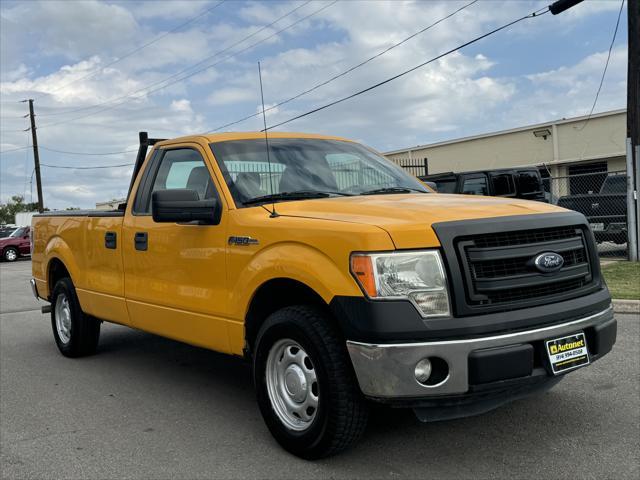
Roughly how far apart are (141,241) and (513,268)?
2940 mm

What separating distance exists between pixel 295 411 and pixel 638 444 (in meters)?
1.95

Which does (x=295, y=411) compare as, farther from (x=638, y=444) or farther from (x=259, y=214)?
(x=638, y=444)

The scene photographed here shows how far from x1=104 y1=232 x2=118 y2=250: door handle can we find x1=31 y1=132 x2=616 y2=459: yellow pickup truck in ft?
1.69

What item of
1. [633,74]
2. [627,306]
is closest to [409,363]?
[627,306]

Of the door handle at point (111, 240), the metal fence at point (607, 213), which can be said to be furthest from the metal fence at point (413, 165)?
the door handle at point (111, 240)

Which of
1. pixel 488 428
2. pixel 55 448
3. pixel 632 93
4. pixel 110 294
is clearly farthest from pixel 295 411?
pixel 632 93

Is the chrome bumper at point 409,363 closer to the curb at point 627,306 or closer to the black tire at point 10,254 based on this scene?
the curb at point 627,306

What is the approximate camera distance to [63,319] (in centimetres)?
685

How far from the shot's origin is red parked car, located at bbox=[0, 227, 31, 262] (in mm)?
29781

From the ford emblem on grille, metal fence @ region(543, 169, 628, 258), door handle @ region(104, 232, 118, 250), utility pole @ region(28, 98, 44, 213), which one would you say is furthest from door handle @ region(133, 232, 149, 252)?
utility pole @ region(28, 98, 44, 213)

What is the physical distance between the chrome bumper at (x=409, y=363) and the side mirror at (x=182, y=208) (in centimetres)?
154

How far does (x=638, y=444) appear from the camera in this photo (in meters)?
3.73

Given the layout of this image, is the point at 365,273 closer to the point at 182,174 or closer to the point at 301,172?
the point at 301,172

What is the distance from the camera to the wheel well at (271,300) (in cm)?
383
